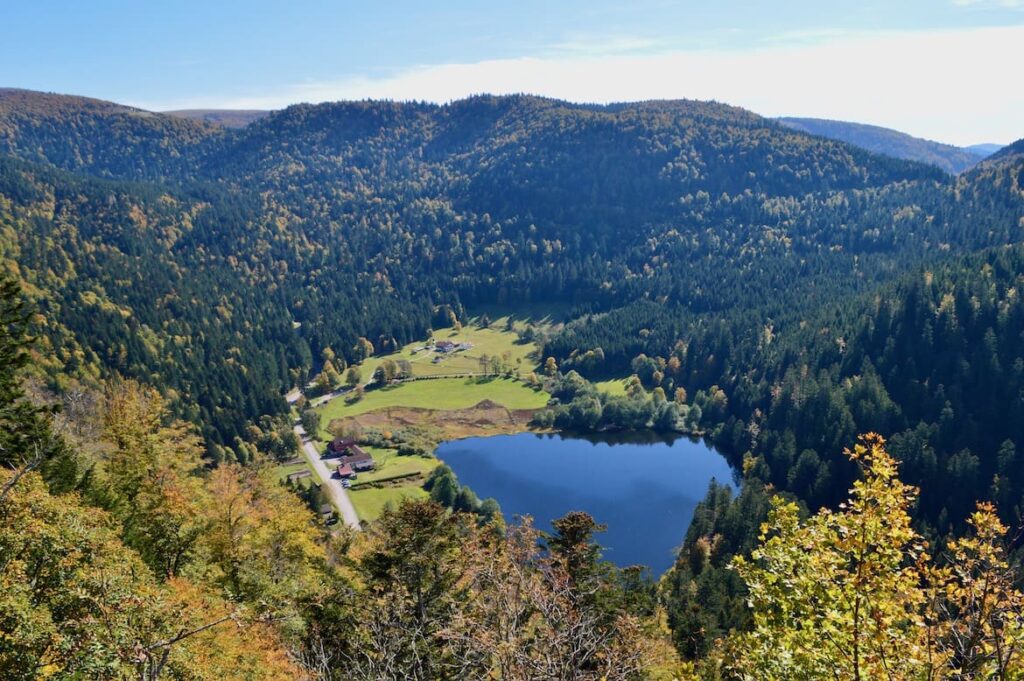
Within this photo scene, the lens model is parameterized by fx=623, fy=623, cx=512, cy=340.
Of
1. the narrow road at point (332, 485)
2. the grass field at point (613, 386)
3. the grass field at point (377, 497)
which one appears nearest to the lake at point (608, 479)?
the grass field at point (377, 497)

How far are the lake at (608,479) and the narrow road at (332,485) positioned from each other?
2358 cm

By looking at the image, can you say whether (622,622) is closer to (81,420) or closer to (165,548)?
(165,548)

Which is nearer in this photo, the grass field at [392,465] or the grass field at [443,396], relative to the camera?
the grass field at [392,465]

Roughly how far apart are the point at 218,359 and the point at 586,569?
137m

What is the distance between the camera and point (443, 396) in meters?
163

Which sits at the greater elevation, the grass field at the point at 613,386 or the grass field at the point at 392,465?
the grass field at the point at 392,465

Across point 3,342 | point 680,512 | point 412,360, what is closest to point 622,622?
point 3,342

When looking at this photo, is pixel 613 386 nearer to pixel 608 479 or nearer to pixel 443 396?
pixel 443 396

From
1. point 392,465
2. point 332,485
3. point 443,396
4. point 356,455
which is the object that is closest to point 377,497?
point 332,485

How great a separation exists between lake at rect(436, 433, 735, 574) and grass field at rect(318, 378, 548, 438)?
17907 millimetres

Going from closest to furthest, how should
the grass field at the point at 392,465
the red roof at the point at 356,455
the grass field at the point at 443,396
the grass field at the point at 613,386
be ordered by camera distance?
the grass field at the point at 392,465 < the red roof at the point at 356,455 < the grass field at the point at 443,396 < the grass field at the point at 613,386

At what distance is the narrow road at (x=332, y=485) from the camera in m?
95.5

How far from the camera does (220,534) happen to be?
38125mm

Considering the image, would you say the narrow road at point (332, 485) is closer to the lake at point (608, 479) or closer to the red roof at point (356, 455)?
the red roof at point (356, 455)
